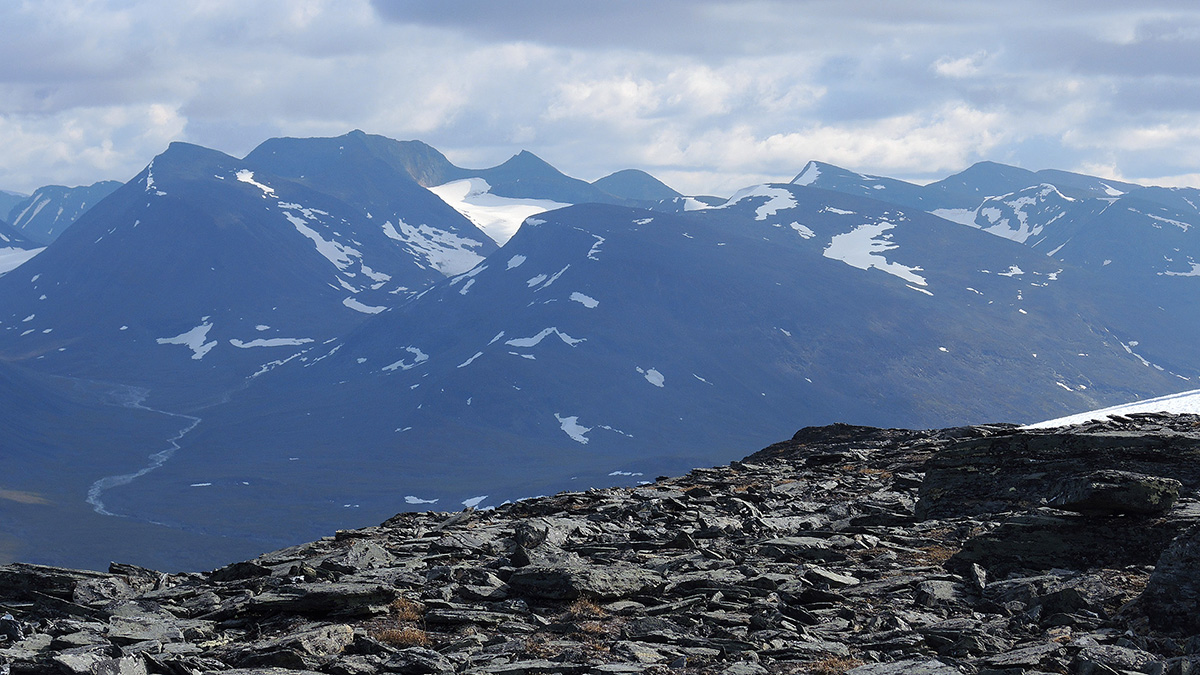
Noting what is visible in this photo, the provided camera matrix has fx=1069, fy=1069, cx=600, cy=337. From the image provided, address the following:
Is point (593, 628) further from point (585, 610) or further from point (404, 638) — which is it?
point (404, 638)

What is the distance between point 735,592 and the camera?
22250 mm

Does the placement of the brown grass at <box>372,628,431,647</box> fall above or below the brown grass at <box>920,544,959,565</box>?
above

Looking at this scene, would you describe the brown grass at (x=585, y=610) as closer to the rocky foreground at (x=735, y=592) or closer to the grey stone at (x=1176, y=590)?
the rocky foreground at (x=735, y=592)

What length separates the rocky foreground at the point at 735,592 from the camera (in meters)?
17.8

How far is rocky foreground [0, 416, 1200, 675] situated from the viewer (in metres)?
17.8

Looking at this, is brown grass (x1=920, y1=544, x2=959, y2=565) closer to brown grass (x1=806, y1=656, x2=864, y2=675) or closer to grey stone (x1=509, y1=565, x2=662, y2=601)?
grey stone (x1=509, y1=565, x2=662, y2=601)

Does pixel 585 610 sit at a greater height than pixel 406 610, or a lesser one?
lesser

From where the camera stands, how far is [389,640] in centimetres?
1970

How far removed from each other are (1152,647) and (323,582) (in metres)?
16.3

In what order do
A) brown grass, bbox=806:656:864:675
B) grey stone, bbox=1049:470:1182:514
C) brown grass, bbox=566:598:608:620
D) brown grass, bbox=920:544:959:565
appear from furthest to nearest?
brown grass, bbox=920:544:959:565
grey stone, bbox=1049:470:1182:514
brown grass, bbox=566:598:608:620
brown grass, bbox=806:656:864:675

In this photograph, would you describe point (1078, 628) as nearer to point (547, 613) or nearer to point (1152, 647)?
point (1152, 647)

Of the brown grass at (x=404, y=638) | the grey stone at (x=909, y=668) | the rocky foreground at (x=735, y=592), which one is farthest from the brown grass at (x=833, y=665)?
the brown grass at (x=404, y=638)

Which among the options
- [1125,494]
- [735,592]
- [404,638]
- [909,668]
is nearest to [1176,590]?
[1125,494]

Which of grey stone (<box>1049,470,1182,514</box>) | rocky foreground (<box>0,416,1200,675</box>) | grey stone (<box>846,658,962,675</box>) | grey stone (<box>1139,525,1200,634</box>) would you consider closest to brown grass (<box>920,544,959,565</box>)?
rocky foreground (<box>0,416,1200,675</box>)
